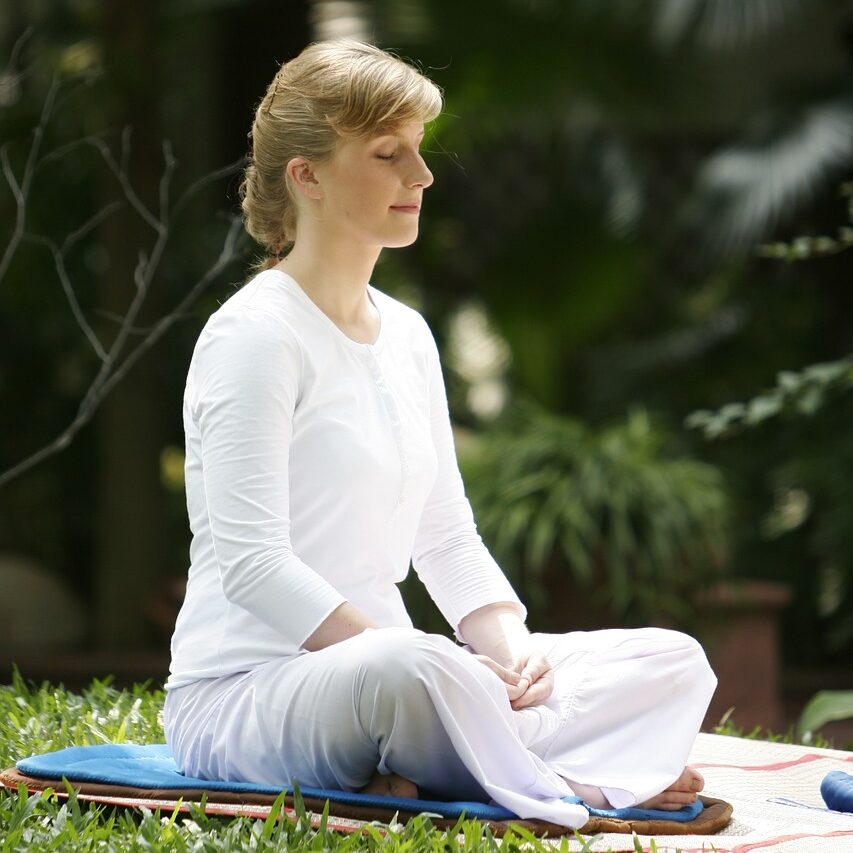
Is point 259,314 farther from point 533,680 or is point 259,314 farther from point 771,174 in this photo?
point 771,174

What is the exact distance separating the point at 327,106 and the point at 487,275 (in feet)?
13.6

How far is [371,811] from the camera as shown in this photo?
2.05 m

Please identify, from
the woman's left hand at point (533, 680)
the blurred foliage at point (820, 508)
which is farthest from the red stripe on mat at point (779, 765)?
the blurred foliage at point (820, 508)

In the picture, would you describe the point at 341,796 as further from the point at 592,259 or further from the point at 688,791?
the point at 592,259

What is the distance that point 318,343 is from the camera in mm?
2279

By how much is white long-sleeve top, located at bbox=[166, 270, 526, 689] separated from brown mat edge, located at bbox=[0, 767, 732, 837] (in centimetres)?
18

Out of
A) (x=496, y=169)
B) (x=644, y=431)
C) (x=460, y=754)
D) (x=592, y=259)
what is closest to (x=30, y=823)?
Answer: (x=460, y=754)

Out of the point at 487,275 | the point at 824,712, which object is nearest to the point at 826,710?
the point at 824,712

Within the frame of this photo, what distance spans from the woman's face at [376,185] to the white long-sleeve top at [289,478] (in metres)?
0.14

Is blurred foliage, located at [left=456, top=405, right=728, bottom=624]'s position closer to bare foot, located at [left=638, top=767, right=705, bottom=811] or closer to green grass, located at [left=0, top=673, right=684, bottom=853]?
bare foot, located at [left=638, top=767, right=705, bottom=811]

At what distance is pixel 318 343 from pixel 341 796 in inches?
26.3

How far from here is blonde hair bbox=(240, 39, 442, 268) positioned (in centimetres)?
227

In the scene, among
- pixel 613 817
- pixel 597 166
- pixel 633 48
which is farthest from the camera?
pixel 597 166

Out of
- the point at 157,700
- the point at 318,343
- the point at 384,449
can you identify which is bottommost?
the point at 157,700
